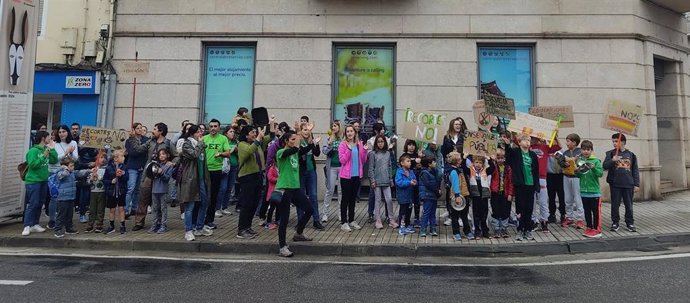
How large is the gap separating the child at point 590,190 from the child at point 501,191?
1444 mm

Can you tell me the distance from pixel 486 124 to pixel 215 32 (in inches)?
326

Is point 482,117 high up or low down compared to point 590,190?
up

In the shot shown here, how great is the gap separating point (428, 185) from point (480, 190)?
2.95 ft

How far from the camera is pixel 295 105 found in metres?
12.6

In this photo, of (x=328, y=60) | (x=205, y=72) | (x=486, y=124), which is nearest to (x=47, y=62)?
(x=205, y=72)

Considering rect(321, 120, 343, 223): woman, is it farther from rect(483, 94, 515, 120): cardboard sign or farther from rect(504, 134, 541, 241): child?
rect(504, 134, 541, 241): child

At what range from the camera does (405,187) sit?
320 inches

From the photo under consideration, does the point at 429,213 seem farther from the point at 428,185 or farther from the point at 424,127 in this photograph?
the point at 424,127

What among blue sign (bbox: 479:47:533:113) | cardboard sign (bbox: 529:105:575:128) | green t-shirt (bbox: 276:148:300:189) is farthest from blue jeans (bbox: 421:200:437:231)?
blue sign (bbox: 479:47:533:113)

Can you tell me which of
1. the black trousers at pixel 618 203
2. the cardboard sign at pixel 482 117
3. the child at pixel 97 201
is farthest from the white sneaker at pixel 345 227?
the black trousers at pixel 618 203

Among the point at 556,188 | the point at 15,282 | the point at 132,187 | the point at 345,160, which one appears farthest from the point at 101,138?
the point at 556,188

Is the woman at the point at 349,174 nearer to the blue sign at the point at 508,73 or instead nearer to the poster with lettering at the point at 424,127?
the poster with lettering at the point at 424,127

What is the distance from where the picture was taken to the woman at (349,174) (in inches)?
331

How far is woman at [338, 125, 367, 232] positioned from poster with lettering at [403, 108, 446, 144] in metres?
1.21
